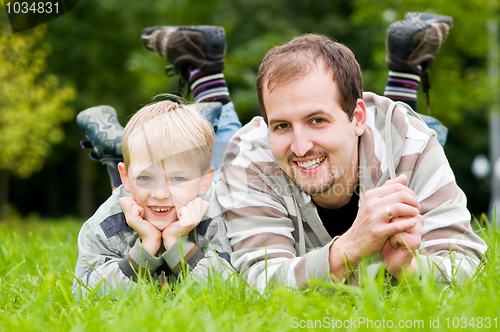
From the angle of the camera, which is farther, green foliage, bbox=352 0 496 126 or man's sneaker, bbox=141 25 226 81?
green foliage, bbox=352 0 496 126

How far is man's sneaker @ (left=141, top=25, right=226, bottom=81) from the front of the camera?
4.20 metres

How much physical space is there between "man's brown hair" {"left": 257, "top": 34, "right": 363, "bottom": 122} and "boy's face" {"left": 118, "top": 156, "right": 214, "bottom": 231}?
0.57 m

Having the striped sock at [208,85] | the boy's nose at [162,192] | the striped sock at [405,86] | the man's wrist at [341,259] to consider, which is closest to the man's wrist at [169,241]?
the boy's nose at [162,192]

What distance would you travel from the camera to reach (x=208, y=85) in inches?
172

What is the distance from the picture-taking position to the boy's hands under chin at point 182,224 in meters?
2.52

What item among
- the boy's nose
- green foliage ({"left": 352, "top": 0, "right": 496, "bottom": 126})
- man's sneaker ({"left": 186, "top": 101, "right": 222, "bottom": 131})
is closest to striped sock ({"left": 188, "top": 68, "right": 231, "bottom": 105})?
man's sneaker ({"left": 186, "top": 101, "right": 222, "bottom": 131})

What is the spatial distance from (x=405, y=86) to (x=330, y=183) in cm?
198

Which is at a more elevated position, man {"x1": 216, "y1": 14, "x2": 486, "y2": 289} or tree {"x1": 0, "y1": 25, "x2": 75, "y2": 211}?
man {"x1": 216, "y1": 14, "x2": 486, "y2": 289}

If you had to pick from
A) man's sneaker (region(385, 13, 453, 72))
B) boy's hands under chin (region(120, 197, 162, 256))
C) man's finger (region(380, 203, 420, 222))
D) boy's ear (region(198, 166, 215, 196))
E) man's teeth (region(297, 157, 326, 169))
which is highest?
man's sneaker (region(385, 13, 453, 72))

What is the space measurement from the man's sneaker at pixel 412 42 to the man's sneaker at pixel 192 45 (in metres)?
1.40

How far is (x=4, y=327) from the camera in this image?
182cm

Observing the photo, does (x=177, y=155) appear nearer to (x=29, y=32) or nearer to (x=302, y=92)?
(x=302, y=92)

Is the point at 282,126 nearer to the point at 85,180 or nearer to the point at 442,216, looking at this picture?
the point at 442,216

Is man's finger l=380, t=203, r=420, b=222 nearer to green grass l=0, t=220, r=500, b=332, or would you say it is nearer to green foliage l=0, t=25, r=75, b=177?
green grass l=0, t=220, r=500, b=332
